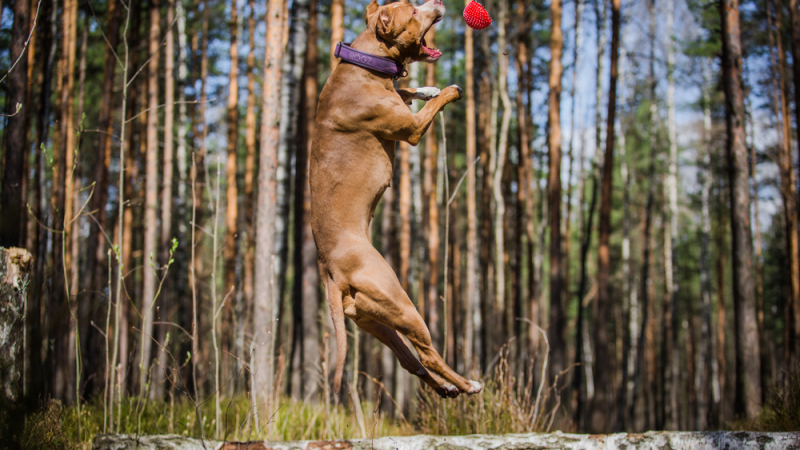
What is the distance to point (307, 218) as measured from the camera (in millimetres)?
8664

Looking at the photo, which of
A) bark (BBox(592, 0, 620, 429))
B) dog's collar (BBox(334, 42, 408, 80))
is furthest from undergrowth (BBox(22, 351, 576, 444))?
bark (BBox(592, 0, 620, 429))

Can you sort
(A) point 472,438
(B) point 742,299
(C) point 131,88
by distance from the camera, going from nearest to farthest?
(A) point 472,438
(B) point 742,299
(C) point 131,88

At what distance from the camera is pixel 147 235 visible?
32.7 feet

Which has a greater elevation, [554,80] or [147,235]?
[554,80]

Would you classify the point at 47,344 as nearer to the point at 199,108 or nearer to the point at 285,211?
the point at 285,211

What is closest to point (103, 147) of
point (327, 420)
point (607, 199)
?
point (327, 420)

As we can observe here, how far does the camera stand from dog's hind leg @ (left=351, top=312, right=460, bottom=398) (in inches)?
116

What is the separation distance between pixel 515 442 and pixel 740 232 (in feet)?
19.7

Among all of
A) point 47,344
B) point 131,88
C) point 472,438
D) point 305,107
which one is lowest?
point 472,438

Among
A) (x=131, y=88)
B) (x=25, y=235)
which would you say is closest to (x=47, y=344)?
(x=25, y=235)

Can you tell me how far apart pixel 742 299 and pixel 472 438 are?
19.9ft

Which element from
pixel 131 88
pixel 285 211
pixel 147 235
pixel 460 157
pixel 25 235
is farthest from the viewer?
pixel 460 157

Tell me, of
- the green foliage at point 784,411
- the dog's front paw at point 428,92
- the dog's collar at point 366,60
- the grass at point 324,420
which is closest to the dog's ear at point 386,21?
the dog's collar at point 366,60

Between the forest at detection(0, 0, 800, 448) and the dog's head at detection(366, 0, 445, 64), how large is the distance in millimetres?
812
